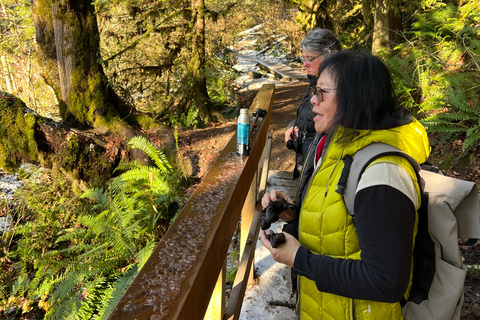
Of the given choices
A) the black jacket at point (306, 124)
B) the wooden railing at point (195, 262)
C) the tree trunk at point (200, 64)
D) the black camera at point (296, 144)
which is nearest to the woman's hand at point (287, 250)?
the wooden railing at point (195, 262)

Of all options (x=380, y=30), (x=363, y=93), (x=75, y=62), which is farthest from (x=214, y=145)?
(x=363, y=93)

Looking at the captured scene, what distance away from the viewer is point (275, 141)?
845 centimetres

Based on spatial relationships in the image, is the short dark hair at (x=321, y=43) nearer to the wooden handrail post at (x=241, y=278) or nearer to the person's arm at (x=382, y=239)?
the wooden handrail post at (x=241, y=278)

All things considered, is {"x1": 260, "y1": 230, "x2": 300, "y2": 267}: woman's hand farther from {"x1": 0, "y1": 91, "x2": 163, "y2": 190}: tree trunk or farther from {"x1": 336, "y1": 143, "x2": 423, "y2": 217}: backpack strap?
{"x1": 0, "y1": 91, "x2": 163, "y2": 190}: tree trunk

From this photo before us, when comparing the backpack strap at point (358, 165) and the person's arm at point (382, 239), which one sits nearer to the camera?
the person's arm at point (382, 239)

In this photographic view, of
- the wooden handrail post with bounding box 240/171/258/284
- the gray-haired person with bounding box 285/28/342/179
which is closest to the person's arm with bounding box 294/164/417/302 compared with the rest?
the wooden handrail post with bounding box 240/171/258/284

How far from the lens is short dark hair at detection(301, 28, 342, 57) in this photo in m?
3.10

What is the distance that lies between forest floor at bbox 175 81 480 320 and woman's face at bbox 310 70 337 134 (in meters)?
2.51

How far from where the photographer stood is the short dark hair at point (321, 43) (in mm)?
3104

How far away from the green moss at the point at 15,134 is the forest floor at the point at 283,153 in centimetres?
275

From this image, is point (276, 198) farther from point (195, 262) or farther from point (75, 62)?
point (75, 62)

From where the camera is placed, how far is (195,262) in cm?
108

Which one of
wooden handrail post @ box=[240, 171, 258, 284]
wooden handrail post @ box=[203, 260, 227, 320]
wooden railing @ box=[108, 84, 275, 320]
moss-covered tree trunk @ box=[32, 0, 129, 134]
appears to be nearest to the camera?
wooden railing @ box=[108, 84, 275, 320]

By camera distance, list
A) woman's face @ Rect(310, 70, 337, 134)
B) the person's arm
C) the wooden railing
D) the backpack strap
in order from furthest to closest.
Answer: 1. woman's face @ Rect(310, 70, 337, 134)
2. the backpack strap
3. the person's arm
4. the wooden railing
